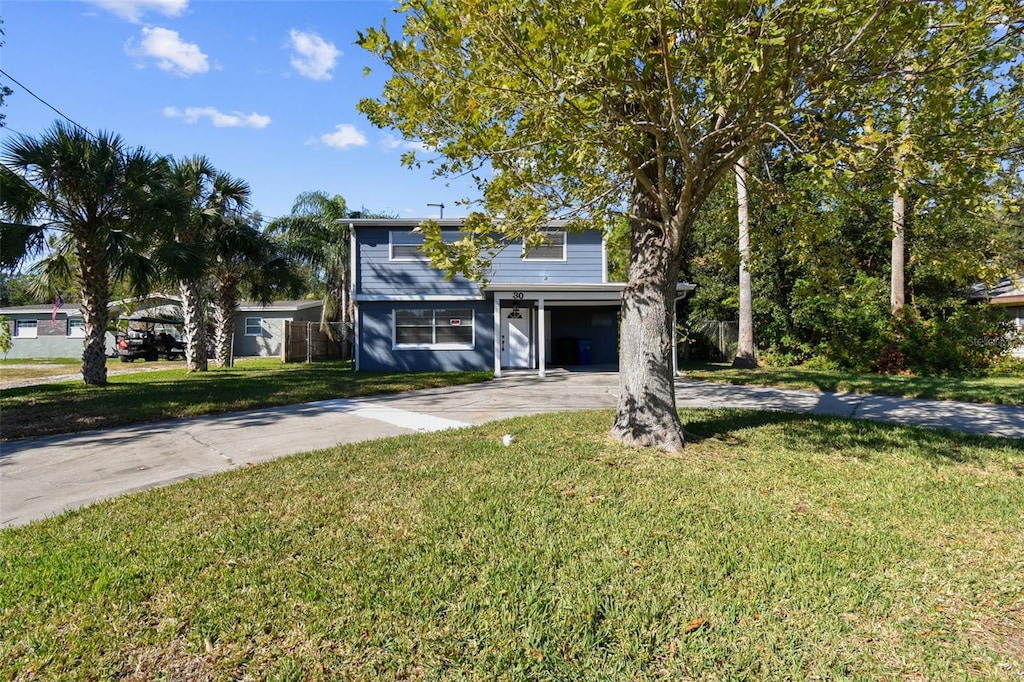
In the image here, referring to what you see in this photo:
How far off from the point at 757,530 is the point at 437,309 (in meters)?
14.3

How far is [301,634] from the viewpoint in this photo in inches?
101

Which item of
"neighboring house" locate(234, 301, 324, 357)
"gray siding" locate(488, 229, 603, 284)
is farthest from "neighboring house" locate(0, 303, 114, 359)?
"gray siding" locate(488, 229, 603, 284)

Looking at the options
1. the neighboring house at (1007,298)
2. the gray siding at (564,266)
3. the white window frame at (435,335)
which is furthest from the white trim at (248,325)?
the neighboring house at (1007,298)

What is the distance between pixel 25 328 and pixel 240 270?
20.9m

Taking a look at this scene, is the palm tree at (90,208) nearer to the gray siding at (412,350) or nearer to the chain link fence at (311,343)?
the gray siding at (412,350)

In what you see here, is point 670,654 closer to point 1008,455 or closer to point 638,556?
point 638,556

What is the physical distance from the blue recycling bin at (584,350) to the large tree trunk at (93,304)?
14.1 m

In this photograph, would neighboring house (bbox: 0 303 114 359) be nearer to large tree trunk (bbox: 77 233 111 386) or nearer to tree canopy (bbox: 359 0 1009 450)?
large tree trunk (bbox: 77 233 111 386)

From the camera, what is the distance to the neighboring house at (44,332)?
2955 centimetres

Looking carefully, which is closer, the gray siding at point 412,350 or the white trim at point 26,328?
the gray siding at point 412,350

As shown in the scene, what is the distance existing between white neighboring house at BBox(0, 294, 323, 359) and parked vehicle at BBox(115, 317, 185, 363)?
2.48 metres

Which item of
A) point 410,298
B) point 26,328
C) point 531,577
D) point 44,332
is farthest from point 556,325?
point 26,328

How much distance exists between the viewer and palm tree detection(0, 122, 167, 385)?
11.0m

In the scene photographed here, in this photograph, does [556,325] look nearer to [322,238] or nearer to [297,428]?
[322,238]
